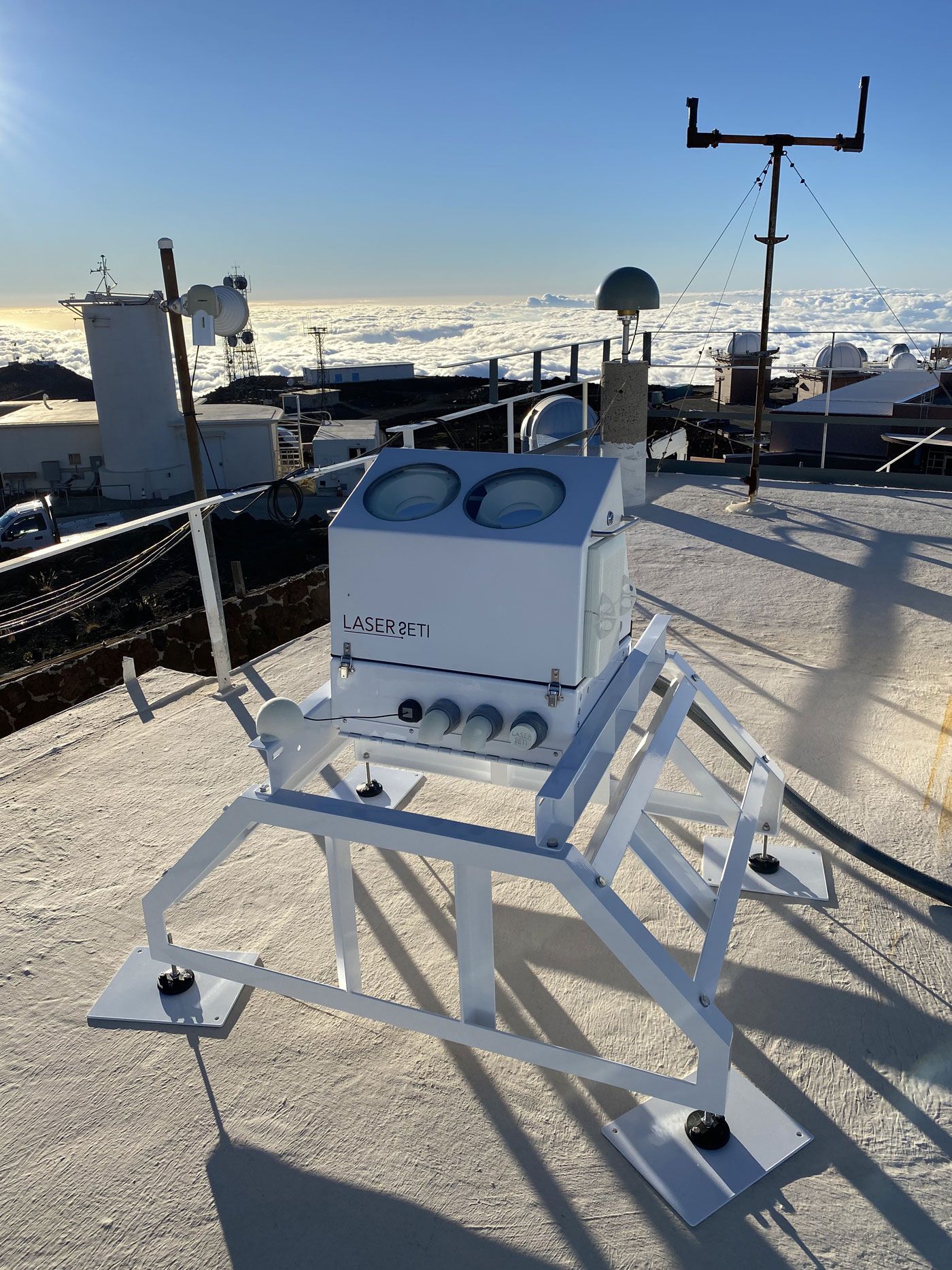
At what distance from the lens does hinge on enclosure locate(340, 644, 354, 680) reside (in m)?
2.74

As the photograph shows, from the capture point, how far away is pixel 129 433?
3397cm

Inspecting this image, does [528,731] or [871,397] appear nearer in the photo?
[528,731]

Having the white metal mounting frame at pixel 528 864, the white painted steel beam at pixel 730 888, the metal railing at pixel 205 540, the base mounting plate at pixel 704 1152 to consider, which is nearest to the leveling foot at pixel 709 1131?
the base mounting plate at pixel 704 1152

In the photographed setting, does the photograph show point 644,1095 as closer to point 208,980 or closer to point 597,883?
point 597,883

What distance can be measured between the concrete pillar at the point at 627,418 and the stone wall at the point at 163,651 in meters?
3.10

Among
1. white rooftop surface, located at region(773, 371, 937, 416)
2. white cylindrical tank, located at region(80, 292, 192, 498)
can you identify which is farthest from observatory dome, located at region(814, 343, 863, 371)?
white cylindrical tank, located at region(80, 292, 192, 498)

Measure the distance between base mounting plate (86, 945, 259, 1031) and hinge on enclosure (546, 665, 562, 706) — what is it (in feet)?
3.96

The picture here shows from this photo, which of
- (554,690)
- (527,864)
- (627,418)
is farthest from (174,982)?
(627,418)

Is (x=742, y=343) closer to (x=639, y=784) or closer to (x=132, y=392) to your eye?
(x=132, y=392)

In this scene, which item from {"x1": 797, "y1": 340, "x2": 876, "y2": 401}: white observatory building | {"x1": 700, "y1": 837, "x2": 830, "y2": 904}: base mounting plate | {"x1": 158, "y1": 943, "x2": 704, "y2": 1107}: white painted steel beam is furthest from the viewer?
{"x1": 797, "y1": 340, "x2": 876, "y2": 401}: white observatory building

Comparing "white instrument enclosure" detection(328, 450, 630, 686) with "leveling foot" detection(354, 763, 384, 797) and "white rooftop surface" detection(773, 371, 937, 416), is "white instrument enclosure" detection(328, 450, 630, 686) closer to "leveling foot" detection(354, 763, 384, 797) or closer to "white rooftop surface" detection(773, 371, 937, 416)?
"leveling foot" detection(354, 763, 384, 797)

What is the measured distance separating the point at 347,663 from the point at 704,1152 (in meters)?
1.63

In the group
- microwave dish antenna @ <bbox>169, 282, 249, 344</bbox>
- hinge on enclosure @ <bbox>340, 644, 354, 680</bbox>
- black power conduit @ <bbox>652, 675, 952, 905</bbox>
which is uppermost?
microwave dish antenna @ <bbox>169, 282, 249, 344</bbox>

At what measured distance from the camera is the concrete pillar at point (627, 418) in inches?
339
